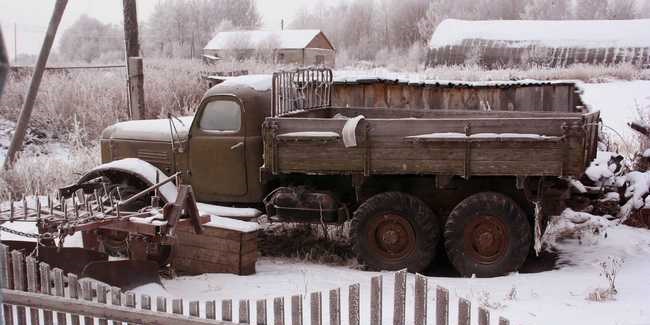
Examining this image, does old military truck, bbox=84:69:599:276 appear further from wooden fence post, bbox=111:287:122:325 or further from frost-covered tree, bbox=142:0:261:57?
frost-covered tree, bbox=142:0:261:57

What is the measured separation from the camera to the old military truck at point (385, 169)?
648cm

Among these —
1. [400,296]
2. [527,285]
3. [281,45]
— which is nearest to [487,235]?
[527,285]

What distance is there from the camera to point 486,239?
6.75 metres

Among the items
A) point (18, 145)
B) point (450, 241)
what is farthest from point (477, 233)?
point (18, 145)

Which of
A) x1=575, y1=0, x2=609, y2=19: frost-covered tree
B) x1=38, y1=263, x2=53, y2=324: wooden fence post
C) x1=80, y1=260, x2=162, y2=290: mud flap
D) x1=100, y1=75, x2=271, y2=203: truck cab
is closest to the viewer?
x1=38, y1=263, x2=53, y2=324: wooden fence post

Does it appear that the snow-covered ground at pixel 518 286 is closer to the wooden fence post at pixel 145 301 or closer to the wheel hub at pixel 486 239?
the wheel hub at pixel 486 239

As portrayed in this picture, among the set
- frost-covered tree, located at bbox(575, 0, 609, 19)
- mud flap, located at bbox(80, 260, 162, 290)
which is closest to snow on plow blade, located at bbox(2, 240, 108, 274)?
mud flap, located at bbox(80, 260, 162, 290)

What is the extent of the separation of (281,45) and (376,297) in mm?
37533

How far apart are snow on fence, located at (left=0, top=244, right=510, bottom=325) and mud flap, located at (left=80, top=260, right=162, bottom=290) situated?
37.9 inches

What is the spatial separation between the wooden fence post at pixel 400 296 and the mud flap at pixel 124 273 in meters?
2.73

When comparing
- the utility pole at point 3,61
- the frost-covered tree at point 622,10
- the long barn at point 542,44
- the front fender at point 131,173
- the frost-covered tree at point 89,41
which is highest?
the frost-covered tree at point 622,10

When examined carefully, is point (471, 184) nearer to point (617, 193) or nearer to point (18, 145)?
point (617, 193)

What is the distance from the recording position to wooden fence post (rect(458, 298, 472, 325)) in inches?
132

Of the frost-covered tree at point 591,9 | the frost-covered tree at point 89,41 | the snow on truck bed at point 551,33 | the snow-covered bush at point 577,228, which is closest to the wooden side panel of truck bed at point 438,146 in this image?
the snow-covered bush at point 577,228
